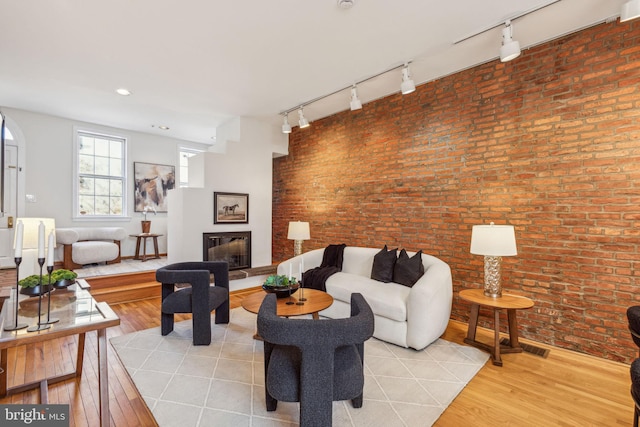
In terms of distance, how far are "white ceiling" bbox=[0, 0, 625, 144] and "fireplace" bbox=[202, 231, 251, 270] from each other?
2.15 metres

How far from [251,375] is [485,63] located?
12.8ft

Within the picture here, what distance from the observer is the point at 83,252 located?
4.82 meters

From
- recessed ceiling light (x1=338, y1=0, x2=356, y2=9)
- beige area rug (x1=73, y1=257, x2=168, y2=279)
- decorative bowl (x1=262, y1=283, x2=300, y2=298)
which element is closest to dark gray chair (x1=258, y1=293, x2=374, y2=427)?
decorative bowl (x1=262, y1=283, x2=300, y2=298)

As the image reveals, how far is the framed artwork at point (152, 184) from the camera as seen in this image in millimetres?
6109

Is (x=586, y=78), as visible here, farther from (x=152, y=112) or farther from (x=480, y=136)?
(x=152, y=112)

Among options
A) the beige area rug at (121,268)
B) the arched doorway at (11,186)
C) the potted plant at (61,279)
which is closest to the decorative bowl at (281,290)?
the potted plant at (61,279)

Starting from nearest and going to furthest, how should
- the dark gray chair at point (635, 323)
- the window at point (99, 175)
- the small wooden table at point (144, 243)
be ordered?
the dark gray chair at point (635, 323) → the window at point (99, 175) → the small wooden table at point (144, 243)

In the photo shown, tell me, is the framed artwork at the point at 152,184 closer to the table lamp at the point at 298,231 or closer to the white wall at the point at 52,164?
the white wall at the point at 52,164

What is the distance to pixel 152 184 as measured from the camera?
6297 mm

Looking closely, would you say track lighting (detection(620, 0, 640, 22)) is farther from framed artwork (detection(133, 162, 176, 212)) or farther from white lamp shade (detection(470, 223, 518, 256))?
framed artwork (detection(133, 162, 176, 212))

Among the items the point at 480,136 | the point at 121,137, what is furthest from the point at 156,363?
the point at 121,137

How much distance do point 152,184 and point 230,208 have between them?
243 cm

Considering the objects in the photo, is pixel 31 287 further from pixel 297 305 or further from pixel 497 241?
pixel 497 241

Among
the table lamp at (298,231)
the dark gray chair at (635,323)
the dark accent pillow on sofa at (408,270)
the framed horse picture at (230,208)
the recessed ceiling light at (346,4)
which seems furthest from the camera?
the framed horse picture at (230,208)
